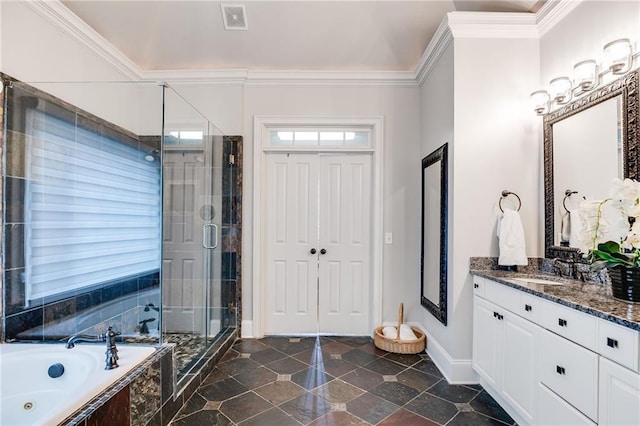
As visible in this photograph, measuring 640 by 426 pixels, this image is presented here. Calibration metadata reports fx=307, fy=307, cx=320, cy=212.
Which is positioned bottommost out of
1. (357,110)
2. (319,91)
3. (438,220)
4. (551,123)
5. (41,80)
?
(438,220)

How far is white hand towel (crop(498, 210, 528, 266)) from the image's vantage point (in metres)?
2.24

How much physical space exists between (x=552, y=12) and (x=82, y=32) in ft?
12.0

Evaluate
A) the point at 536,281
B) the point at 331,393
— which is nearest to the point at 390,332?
the point at 331,393

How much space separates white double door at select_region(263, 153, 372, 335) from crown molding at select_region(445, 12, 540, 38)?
144 cm

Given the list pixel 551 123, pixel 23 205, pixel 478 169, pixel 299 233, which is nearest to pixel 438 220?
pixel 478 169

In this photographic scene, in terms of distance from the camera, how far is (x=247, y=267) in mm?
3326

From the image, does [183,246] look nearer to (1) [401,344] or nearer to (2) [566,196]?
(1) [401,344]

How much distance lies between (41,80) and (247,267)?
7.40 ft

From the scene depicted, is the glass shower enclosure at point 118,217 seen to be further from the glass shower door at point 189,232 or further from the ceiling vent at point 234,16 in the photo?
the ceiling vent at point 234,16

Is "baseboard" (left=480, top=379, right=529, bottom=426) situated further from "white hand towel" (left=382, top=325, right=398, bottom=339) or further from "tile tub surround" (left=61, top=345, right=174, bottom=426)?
"tile tub surround" (left=61, top=345, right=174, bottom=426)

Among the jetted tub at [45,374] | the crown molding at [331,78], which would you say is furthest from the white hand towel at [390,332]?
the crown molding at [331,78]

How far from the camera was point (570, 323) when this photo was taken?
1.45m

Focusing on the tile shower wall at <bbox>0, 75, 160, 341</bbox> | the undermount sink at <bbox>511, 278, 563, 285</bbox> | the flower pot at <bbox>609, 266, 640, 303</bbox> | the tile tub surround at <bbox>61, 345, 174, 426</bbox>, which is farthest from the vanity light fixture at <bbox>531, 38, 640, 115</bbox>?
the tile shower wall at <bbox>0, 75, 160, 341</bbox>

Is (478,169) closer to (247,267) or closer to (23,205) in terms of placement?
(247,267)
